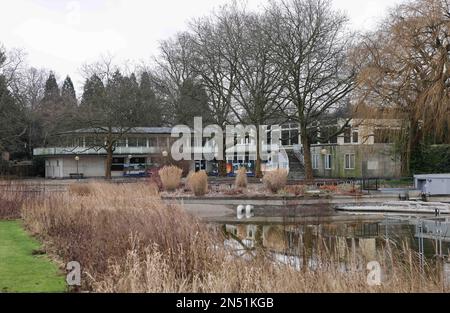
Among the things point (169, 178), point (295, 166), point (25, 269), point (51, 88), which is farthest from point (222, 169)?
point (51, 88)

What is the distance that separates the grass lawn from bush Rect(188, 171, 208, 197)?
1309 centimetres

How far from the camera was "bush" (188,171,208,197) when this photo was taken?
25.6 m

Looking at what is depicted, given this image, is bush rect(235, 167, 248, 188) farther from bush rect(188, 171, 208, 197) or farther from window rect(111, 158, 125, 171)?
window rect(111, 158, 125, 171)

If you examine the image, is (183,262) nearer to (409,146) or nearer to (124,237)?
(124,237)

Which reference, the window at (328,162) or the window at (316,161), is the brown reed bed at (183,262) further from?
the window at (316,161)

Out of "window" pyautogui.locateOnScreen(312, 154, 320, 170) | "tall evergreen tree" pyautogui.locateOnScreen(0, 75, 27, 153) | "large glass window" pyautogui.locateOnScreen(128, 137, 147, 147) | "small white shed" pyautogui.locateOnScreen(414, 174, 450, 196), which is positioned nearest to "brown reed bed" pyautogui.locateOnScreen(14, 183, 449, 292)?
"small white shed" pyautogui.locateOnScreen(414, 174, 450, 196)

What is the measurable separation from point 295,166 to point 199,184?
26799 millimetres

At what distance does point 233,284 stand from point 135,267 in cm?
131

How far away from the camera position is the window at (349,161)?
152 feet

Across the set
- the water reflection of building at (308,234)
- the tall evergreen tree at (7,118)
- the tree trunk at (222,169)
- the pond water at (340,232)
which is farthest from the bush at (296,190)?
the tall evergreen tree at (7,118)

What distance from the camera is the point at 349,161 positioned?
46906 mm

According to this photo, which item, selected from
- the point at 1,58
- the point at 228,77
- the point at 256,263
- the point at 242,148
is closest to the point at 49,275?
the point at 256,263
